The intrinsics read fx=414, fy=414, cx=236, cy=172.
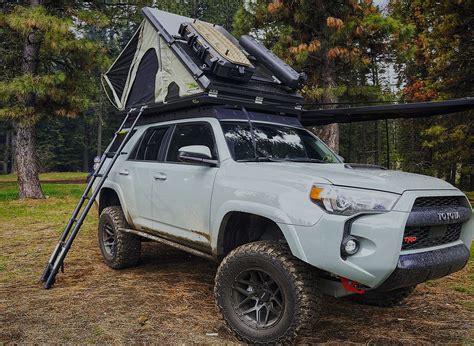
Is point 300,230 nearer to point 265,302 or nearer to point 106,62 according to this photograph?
point 265,302

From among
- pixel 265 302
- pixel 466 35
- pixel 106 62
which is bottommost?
pixel 265 302

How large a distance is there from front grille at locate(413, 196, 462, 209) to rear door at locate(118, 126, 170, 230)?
306 centimetres

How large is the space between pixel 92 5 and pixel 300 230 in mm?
14034

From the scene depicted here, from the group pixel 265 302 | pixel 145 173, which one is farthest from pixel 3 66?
pixel 265 302

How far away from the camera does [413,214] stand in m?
3.13

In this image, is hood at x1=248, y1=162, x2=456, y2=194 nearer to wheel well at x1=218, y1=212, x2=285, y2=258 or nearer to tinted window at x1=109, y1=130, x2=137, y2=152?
wheel well at x1=218, y1=212, x2=285, y2=258

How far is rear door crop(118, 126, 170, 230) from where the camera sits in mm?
5141

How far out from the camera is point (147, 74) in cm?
598

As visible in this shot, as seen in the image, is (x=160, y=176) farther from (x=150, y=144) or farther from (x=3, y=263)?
(x=3, y=263)

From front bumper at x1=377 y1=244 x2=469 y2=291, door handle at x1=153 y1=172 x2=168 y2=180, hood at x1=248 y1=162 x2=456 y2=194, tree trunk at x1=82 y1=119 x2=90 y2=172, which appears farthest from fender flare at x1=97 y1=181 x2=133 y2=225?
tree trunk at x1=82 y1=119 x2=90 y2=172

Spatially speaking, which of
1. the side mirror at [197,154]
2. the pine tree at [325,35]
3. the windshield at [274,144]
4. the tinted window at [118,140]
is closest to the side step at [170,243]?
the side mirror at [197,154]

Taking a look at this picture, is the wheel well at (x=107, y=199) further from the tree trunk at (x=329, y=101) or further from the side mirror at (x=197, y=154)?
the tree trunk at (x=329, y=101)

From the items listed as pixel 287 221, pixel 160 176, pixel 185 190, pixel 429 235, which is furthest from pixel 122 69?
pixel 429 235

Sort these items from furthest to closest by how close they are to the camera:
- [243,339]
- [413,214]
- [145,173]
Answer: [145,173] < [243,339] < [413,214]
